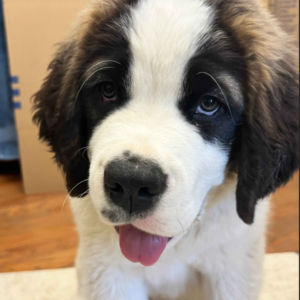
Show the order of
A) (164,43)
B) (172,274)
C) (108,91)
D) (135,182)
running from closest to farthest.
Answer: (135,182) → (164,43) → (108,91) → (172,274)

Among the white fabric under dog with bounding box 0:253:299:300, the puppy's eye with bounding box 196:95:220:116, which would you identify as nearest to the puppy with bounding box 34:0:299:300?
the puppy's eye with bounding box 196:95:220:116

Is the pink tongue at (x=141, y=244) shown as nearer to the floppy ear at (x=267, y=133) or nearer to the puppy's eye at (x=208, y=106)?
the floppy ear at (x=267, y=133)

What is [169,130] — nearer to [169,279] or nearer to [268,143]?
[268,143]

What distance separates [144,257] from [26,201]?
1.25 ft

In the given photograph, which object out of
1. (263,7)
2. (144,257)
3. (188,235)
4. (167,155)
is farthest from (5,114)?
(263,7)

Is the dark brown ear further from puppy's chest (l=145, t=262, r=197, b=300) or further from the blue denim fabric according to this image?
the blue denim fabric

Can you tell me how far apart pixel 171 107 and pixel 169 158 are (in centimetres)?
16

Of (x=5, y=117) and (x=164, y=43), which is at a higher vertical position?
(x=164, y=43)

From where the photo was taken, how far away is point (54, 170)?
133cm

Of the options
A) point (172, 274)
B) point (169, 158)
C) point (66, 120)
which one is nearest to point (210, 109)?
point (169, 158)

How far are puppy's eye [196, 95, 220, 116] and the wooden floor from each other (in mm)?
534

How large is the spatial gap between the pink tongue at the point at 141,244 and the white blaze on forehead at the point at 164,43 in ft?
1.33

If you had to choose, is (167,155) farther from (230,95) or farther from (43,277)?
(43,277)

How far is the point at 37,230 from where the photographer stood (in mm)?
1246
